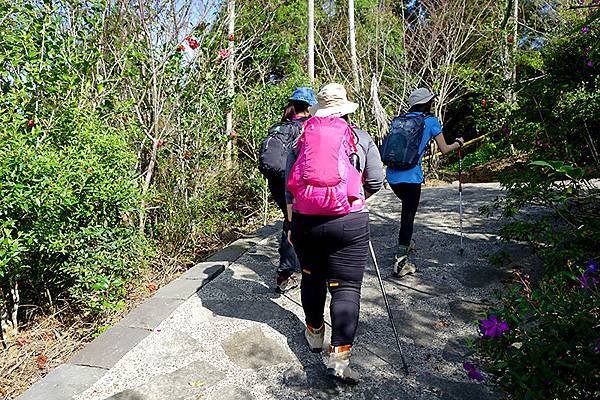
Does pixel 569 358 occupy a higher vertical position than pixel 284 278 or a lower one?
higher

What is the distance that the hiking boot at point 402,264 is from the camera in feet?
13.1

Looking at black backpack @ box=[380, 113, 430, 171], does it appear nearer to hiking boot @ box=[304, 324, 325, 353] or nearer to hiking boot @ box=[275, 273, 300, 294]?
hiking boot @ box=[275, 273, 300, 294]

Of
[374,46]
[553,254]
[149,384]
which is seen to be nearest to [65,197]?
[149,384]

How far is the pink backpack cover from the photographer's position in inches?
95.3

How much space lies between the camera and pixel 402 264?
13.2ft

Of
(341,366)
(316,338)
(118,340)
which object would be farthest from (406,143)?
(118,340)

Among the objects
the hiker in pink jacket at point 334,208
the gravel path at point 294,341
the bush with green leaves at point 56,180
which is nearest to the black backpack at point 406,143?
the gravel path at point 294,341

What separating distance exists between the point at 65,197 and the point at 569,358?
9.70ft

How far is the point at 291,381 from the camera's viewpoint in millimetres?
2639

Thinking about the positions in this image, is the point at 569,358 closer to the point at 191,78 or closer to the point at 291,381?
the point at 291,381

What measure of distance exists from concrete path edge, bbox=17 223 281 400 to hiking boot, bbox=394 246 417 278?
1.57 m

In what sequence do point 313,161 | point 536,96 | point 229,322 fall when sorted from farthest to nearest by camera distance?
point 536,96 → point 229,322 → point 313,161

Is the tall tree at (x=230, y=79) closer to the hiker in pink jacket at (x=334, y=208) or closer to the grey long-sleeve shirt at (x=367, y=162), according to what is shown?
the grey long-sleeve shirt at (x=367, y=162)

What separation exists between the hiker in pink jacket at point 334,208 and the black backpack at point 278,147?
2.28 ft
